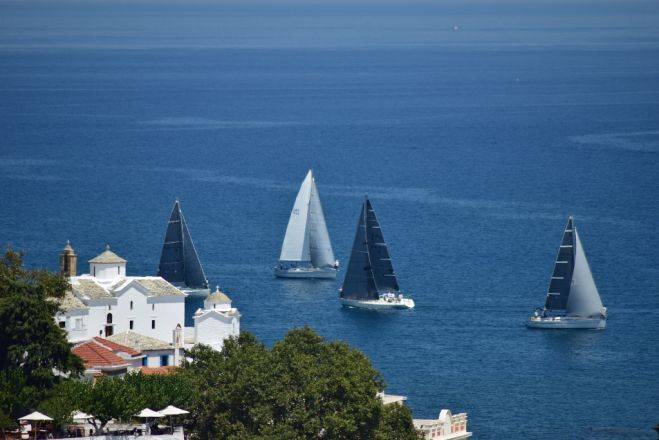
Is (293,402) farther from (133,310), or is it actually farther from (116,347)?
(133,310)

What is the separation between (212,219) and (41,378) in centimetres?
9909

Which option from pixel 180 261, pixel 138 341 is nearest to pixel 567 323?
pixel 180 261

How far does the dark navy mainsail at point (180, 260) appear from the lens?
14038 centimetres

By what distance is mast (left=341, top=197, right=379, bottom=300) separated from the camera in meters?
139

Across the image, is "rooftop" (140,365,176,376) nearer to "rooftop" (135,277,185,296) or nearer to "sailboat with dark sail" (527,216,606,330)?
"rooftop" (135,277,185,296)

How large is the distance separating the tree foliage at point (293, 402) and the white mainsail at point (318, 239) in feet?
245

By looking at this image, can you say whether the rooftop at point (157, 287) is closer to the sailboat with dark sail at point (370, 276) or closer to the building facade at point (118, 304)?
the building facade at point (118, 304)

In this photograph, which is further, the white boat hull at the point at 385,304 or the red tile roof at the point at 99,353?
the white boat hull at the point at 385,304

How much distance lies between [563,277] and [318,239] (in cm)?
2444

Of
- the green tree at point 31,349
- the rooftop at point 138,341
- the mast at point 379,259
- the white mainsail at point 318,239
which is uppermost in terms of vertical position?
the white mainsail at point 318,239

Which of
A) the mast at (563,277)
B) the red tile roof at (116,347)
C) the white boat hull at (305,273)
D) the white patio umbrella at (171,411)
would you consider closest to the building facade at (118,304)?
Answer: the red tile roof at (116,347)

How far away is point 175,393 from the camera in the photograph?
7525cm

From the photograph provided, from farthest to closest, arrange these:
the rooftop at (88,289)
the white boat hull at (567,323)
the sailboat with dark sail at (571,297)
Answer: the sailboat with dark sail at (571,297) < the white boat hull at (567,323) < the rooftop at (88,289)

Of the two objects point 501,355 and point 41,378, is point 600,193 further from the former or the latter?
point 41,378
